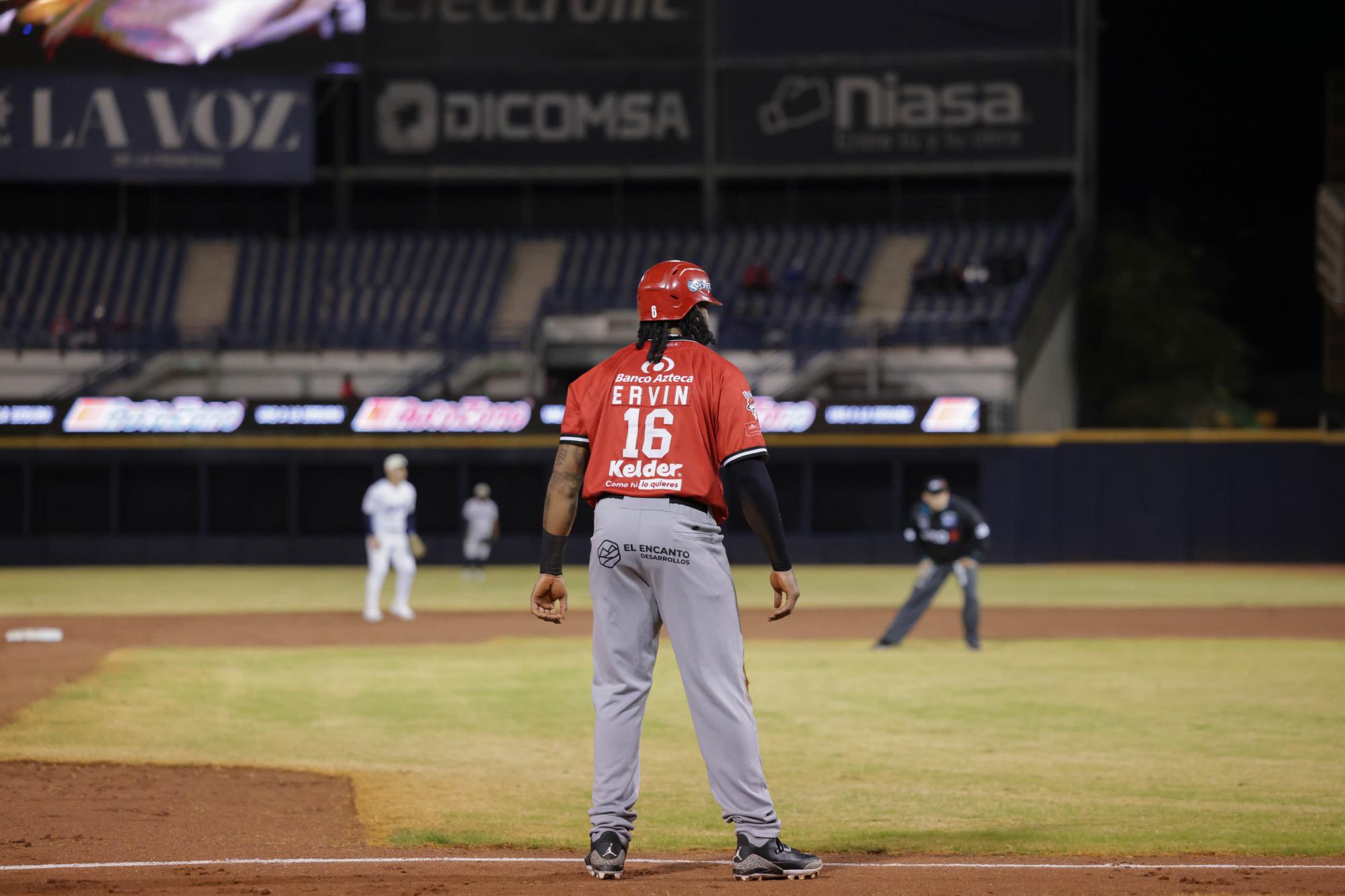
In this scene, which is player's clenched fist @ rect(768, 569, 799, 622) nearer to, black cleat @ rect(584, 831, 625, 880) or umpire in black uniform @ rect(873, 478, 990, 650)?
black cleat @ rect(584, 831, 625, 880)

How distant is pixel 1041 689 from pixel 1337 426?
2411cm

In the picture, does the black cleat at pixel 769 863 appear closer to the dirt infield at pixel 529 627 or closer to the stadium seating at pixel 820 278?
the dirt infield at pixel 529 627

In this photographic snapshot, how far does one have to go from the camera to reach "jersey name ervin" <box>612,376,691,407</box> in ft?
20.7

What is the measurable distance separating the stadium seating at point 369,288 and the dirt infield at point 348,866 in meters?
31.0

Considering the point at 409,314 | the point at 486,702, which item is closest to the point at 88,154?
the point at 409,314

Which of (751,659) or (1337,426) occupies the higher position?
(1337,426)

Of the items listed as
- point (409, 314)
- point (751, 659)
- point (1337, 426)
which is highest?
point (409, 314)

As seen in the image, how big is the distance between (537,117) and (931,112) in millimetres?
10414

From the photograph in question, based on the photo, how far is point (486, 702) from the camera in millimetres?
13852

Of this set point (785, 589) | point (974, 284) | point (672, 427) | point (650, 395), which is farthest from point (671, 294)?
point (974, 284)

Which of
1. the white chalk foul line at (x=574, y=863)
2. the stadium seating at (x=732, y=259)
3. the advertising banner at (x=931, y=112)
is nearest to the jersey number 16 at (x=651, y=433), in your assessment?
the white chalk foul line at (x=574, y=863)

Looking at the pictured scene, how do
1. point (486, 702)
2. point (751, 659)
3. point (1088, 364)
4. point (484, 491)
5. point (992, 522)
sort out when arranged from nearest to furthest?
point (486, 702) < point (751, 659) < point (484, 491) < point (992, 522) < point (1088, 364)

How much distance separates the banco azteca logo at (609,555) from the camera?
6.30m

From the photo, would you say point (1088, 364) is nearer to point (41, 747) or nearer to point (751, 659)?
point (751, 659)
